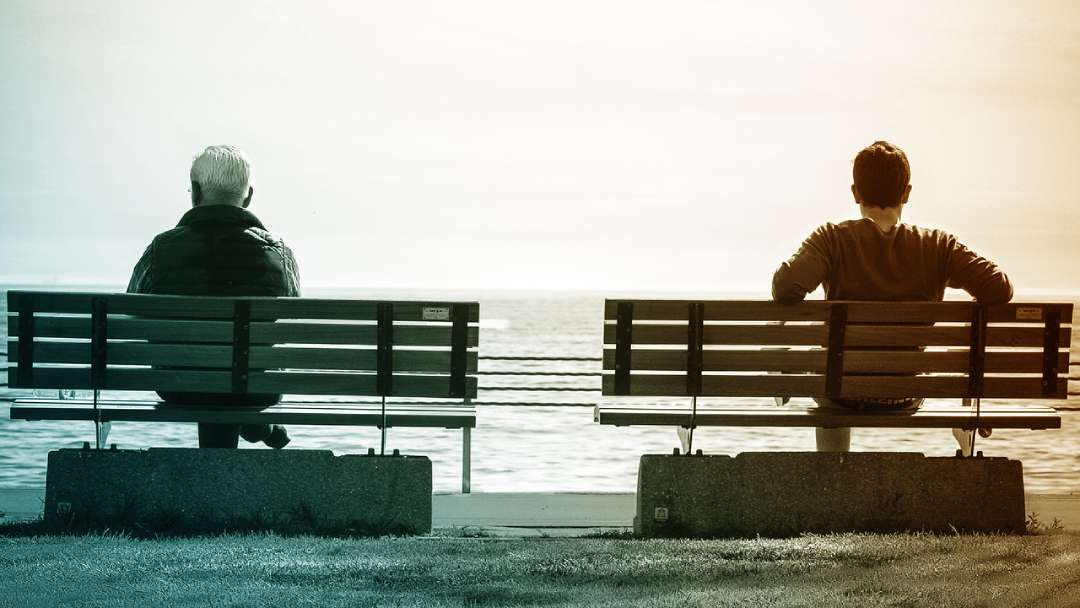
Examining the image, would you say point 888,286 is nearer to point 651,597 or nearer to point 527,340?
point 651,597

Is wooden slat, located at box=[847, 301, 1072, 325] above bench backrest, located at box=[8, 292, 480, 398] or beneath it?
above

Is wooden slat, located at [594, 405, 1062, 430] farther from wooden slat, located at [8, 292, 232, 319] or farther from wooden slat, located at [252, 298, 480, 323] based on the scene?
wooden slat, located at [8, 292, 232, 319]

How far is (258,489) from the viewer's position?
595 centimetres

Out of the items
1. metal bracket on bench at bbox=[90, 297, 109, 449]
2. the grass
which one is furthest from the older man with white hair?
the grass

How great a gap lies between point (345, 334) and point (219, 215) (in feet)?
2.66

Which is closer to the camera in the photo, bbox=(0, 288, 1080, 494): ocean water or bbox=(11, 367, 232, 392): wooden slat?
bbox=(11, 367, 232, 392): wooden slat

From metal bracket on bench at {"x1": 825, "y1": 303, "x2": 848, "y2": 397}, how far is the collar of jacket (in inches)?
99.2

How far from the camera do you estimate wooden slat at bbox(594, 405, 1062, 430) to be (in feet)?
19.7

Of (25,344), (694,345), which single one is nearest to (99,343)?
(25,344)

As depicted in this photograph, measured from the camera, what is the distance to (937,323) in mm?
6223

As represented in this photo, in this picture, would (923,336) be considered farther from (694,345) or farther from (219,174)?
(219,174)

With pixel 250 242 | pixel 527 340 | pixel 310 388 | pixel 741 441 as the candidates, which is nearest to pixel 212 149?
pixel 250 242

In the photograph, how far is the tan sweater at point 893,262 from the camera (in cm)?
617

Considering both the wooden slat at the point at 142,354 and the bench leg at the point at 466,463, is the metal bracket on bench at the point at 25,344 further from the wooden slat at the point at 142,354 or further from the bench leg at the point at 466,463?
the bench leg at the point at 466,463
